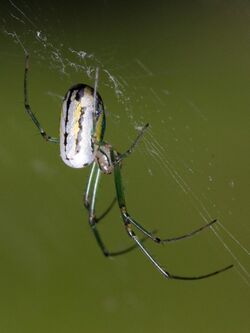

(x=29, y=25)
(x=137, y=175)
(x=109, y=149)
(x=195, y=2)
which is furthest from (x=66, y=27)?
(x=195, y=2)

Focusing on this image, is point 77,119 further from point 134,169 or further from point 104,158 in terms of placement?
point 134,169

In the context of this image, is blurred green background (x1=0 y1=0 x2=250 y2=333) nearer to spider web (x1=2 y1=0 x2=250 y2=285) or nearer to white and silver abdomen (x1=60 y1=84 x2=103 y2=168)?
spider web (x1=2 y1=0 x2=250 y2=285)

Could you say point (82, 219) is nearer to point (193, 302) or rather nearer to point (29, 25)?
point (193, 302)

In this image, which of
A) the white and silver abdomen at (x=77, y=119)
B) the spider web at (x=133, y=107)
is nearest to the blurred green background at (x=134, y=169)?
the spider web at (x=133, y=107)

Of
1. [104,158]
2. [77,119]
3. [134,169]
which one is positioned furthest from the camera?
[134,169]

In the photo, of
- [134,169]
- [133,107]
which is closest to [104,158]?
[133,107]

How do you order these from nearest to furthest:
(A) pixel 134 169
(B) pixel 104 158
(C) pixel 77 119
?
(C) pixel 77 119 < (B) pixel 104 158 < (A) pixel 134 169

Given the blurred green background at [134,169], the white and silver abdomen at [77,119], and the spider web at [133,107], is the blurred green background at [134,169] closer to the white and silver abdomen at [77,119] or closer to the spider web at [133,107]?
the spider web at [133,107]
